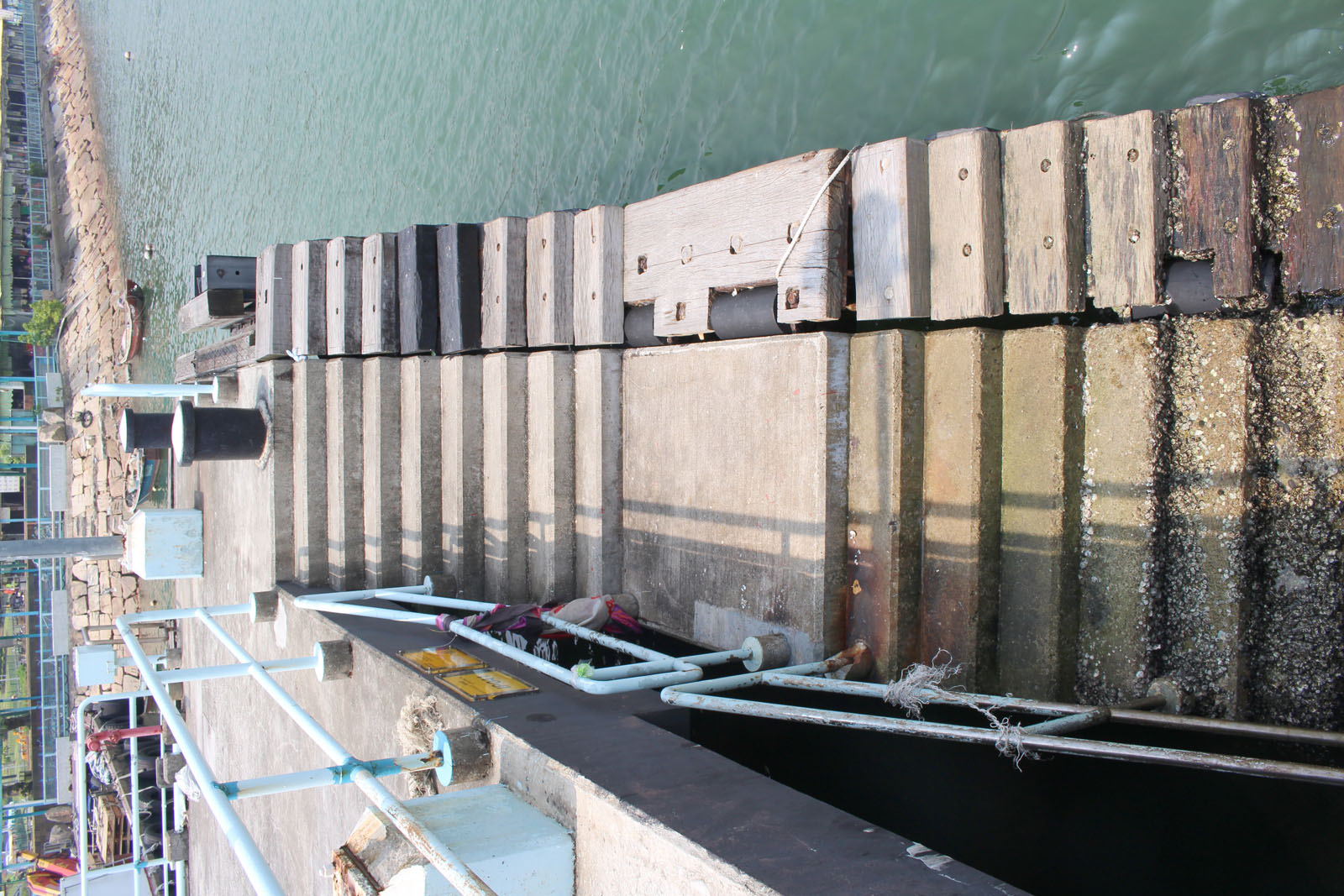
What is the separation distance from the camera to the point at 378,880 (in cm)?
327

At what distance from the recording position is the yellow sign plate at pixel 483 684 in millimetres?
3980

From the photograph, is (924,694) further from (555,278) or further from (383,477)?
(383,477)

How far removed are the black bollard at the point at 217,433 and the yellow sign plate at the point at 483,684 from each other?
13.5ft

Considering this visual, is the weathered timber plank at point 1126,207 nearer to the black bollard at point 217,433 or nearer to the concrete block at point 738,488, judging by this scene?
the concrete block at point 738,488

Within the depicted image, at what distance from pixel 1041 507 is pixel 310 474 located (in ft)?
19.0

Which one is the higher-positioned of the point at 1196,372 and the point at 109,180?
the point at 109,180

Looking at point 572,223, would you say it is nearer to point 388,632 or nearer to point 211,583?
point 388,632

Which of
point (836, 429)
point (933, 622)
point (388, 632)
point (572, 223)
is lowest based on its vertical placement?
point (388, 632)

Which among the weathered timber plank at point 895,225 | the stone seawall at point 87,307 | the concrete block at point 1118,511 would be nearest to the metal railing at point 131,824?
the stone seawall at point 87,307

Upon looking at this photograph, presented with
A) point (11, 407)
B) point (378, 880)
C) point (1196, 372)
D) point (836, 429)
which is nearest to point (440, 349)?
point (836, 429)

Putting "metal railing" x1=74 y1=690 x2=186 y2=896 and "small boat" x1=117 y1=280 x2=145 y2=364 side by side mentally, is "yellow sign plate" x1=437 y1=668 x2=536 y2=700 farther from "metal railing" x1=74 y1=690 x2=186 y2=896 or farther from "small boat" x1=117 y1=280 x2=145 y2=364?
"small boat" x1=117 y1=280 x2=145 y2=364

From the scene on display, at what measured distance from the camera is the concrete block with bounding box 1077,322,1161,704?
10.8 ft

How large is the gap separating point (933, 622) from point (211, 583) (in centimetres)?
821

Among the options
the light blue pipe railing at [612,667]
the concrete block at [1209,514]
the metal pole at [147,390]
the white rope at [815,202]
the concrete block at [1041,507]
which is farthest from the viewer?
the metal pole at [147,390]
